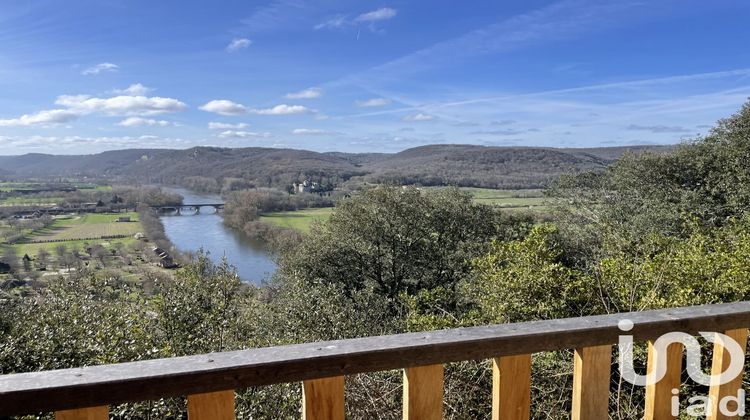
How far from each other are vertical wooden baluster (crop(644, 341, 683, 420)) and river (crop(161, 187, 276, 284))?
556 inches

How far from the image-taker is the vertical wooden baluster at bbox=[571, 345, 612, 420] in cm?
136

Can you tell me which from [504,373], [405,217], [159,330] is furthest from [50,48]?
[504,373]

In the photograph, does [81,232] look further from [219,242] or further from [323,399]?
[323,399]

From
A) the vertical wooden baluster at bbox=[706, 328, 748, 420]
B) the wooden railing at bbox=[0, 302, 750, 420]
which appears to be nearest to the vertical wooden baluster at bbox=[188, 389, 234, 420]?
the wooden railing at bbox=[0, 302, 750, 420]

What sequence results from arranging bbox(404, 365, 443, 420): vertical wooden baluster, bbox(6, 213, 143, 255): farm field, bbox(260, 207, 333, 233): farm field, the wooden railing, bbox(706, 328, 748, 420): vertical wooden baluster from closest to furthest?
the wooden railing
bbox(404, 365, 443, 420): vertical wooden baluster
bbox(706, 328, 748, 420): vertical wooden baluster
bbox(6, 213, 143, 255): farm field
bbox(260, 207, 333, 233): farm field

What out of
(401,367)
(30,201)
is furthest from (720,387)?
(30,201)

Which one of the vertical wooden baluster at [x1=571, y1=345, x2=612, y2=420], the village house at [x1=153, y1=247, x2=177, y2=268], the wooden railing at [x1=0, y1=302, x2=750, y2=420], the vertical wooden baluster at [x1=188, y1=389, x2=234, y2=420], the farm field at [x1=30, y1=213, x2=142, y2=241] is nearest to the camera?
the wooden railing at [x1=0, y1=302, x2=750, y2=420]

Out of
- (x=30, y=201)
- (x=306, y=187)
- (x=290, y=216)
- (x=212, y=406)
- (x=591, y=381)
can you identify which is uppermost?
(x=212, y=406)

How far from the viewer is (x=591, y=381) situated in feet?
4.50

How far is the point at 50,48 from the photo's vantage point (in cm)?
1620

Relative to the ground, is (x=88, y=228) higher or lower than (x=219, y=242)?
higher

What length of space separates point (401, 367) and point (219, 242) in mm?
28695

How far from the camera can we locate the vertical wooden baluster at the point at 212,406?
107cm

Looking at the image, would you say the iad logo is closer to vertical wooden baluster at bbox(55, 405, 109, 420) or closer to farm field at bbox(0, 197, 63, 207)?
vertical wooden baluster at bbox(55, 405, 109, 420)
